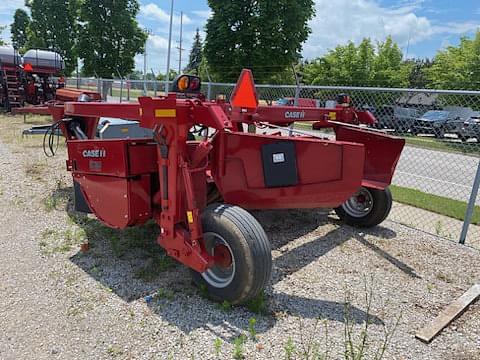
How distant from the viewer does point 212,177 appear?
132 inches

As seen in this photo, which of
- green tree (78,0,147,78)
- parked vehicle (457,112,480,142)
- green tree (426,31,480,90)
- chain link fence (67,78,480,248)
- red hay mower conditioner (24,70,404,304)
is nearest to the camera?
red hay mower conditioner (24,70,404,304)

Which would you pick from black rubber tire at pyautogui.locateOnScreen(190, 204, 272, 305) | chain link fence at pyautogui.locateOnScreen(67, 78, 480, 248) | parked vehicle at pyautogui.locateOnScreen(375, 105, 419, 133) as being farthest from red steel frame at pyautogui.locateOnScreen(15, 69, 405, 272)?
parked vehicle at pyautogui.locateOnScreen(375, 105, 419, 133)

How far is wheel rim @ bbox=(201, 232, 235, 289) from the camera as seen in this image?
2.84 m

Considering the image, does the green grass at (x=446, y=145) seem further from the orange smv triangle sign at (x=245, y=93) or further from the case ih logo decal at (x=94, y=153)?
the case ih logo decal at (x=94, y=153)

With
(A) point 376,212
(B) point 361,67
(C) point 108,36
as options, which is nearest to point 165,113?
(A) point 376,212

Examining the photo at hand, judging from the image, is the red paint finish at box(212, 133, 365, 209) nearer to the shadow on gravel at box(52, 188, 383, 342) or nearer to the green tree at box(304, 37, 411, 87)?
the shadow on gravel at box(52, 188, 383, 342)

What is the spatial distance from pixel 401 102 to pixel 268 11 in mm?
7695

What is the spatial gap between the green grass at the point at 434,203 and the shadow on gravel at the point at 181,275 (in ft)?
6.91

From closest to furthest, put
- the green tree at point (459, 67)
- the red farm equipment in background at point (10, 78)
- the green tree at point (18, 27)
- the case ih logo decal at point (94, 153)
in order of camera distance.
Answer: the case ih logo decal at point (94, 153) < the red farm equipment in background at point (10, 78) < the green tree at point (459, 67) < the green tree at point (18, 27)

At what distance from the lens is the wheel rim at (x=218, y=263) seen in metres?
2.84

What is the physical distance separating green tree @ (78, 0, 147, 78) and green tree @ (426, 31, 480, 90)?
16269 millimetres

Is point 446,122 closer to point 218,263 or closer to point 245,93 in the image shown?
point 245,93


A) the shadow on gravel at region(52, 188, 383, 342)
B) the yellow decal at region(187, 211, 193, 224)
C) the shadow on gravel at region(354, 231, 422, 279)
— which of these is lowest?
the shadow on gravel at region(52, 188, 383, 342)

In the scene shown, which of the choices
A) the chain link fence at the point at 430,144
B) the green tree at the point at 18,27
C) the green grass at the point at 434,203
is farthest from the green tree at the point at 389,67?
the green tree at the point at 18,27
